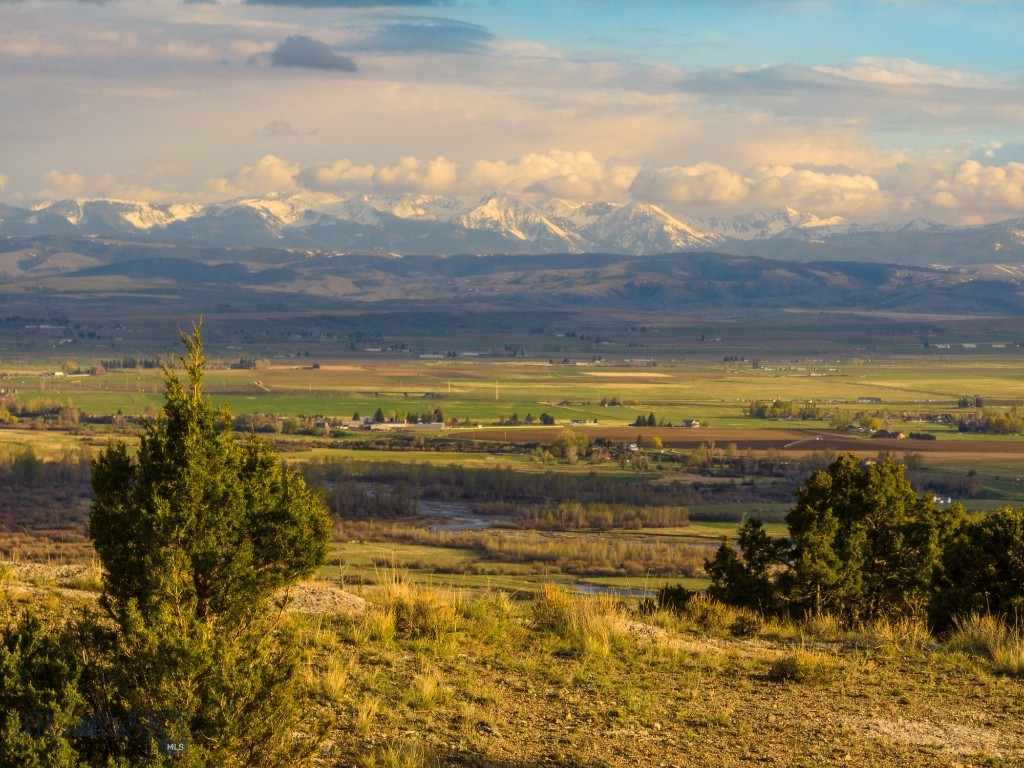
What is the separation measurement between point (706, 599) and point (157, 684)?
12.5 m

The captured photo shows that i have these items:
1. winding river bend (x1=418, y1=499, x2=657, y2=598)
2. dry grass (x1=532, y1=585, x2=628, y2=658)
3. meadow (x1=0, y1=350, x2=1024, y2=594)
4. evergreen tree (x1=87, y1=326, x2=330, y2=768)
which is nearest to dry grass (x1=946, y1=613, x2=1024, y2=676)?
dry grass (x1=532, y1=585, x2=628, y2=658)

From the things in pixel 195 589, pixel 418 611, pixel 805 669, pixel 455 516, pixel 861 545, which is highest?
pixel 195 589

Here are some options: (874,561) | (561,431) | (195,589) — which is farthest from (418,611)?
(561,431)

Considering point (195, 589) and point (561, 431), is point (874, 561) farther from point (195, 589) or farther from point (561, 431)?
point (561, 431)

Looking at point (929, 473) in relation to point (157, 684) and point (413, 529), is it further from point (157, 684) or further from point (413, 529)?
point (157, 684)

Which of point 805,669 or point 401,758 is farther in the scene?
point 805,669

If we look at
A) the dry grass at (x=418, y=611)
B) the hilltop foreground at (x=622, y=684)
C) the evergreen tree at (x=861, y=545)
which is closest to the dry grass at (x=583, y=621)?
the hilltop foreground at (x=622, y=684)

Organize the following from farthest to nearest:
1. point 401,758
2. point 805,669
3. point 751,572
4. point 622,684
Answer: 1. point 751,572
2. point 805,669
3. point 622,684
4. point 401,758

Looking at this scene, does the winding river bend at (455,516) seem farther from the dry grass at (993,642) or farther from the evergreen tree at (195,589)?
the evergreen tree at (195,589)

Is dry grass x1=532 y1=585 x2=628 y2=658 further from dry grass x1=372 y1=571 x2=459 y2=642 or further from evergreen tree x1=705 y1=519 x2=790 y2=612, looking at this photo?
Result: evergreen tree x1=705 y1=519 x2=790 y2=612

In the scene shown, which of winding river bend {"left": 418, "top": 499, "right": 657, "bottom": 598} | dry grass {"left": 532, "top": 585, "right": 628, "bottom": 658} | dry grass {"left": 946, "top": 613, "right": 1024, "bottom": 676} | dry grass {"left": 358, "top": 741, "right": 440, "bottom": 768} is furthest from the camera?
winding river bend {"left": 418, "top": 499, "right": 657, "bottom": 598}

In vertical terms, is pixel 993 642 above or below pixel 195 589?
below

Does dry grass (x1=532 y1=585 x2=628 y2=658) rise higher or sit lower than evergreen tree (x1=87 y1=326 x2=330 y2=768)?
lower

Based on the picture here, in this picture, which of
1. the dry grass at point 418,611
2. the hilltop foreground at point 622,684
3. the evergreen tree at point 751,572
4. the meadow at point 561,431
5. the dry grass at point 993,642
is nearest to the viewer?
the hilltop foreground at point 622,684
